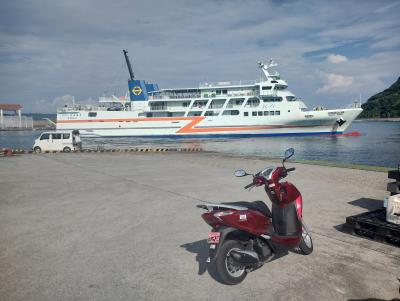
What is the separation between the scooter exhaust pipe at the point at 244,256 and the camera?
372 centimetres

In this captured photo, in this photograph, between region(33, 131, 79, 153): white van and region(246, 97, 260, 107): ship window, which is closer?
region(33, 131, 79, 153): white van

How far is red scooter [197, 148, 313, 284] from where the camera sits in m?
3.72

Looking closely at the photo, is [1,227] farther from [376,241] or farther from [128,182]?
[376,241]

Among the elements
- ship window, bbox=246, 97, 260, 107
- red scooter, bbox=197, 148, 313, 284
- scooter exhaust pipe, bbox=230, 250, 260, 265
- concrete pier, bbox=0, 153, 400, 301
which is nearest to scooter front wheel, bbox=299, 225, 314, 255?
red scooter, bbox=197, 148, 313, 284

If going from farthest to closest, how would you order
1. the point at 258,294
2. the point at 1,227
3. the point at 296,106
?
the point at 296,106 < the point at 1,227 < the point at 258,294

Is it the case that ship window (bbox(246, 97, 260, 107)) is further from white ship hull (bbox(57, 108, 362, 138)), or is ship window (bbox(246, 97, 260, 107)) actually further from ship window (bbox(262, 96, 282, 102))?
white ship hull (bbox(57, 108, 362, 138))

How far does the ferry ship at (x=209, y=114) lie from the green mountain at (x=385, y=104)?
4934 inches

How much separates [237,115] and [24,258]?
148 ft

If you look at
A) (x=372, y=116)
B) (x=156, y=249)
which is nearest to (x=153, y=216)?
(x=156, y=249)

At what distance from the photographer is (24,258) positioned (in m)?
Result: 4.55

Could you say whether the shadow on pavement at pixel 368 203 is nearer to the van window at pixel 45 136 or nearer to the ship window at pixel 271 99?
the van window at pixel 45 136

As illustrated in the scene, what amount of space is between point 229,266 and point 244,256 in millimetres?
225

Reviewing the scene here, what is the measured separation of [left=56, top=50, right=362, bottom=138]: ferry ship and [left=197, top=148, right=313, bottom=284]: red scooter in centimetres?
4433

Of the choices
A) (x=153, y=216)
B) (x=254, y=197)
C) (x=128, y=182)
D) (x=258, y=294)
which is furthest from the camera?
(x=128, y=182)
